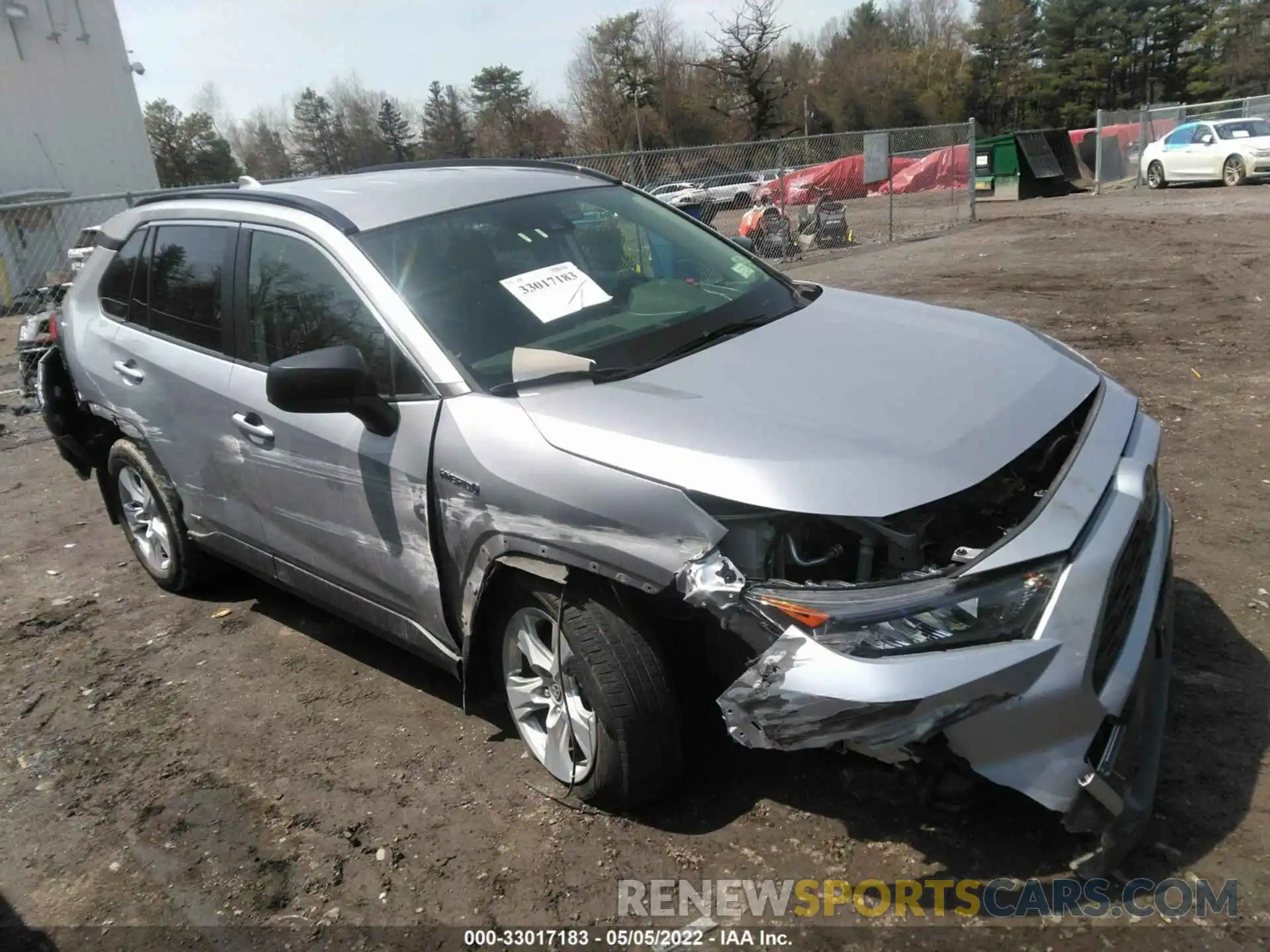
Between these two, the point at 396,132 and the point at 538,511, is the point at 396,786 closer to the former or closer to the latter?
the point at 538,511

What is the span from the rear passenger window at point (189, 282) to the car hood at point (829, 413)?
1739mm

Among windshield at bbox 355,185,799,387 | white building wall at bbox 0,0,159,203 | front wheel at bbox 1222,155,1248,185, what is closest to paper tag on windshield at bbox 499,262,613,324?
windshield at bbox 355,185,799,387

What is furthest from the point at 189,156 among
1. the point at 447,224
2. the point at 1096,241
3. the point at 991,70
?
the point at 447,224

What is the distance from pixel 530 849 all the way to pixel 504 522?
969 millimetres

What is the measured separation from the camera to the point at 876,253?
52.2ft

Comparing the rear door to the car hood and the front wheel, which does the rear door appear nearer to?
the car hood

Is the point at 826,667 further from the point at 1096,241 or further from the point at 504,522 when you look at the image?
the point at 1096,241

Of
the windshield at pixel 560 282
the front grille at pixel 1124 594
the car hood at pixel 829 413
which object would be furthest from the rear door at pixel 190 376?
the front grille at pixel 1124 594

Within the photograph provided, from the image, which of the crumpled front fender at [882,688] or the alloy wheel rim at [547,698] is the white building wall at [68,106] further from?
the crumpled front fender at [882,688]

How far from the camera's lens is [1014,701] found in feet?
7.00

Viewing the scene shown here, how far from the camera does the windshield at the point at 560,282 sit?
3.08 meters

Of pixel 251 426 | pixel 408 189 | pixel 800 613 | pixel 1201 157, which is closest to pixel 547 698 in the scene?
pixel 800 613

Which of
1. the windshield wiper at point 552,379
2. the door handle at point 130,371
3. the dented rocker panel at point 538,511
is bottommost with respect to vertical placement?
the dented rocker panel at point 538,511

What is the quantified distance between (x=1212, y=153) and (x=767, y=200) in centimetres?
1262
